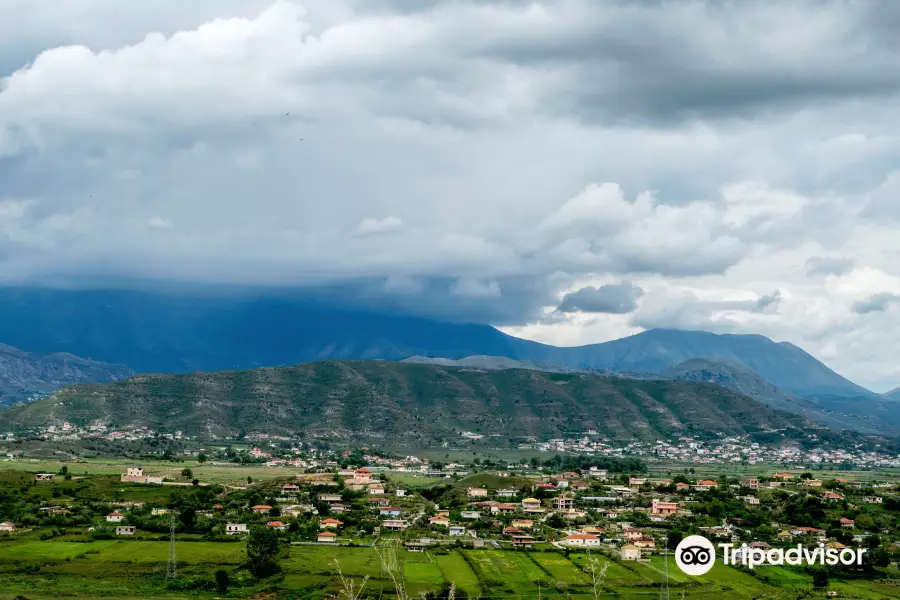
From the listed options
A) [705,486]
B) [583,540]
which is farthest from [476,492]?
[583,540]

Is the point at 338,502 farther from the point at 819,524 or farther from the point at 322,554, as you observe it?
the point at 819,524

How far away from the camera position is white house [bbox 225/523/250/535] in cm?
8669

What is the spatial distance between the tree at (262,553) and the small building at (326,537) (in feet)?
28.9

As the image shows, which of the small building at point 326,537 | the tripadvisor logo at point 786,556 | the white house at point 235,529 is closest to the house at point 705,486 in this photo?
the tripadvisor logo at point 786,556

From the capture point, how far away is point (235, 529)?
286 ft

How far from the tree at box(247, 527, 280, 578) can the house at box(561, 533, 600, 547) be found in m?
26.6

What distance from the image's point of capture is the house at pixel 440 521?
91125mm

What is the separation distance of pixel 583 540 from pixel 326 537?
2311cm

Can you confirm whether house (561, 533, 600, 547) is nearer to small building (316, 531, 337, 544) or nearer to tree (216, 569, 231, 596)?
small building (316, 531, 337, 544)

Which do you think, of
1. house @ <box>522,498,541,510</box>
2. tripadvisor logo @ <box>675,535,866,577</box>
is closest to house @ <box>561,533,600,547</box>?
tripadvisor logo @ <box>675,535,866,577</box>

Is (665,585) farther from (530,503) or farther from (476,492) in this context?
(476,492)

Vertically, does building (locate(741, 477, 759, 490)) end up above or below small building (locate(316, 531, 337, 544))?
above

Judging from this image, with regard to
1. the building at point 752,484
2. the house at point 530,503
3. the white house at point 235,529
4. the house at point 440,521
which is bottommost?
the white house at point 235,529

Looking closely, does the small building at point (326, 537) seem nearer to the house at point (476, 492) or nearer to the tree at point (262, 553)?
the tree at point (262, 553)
